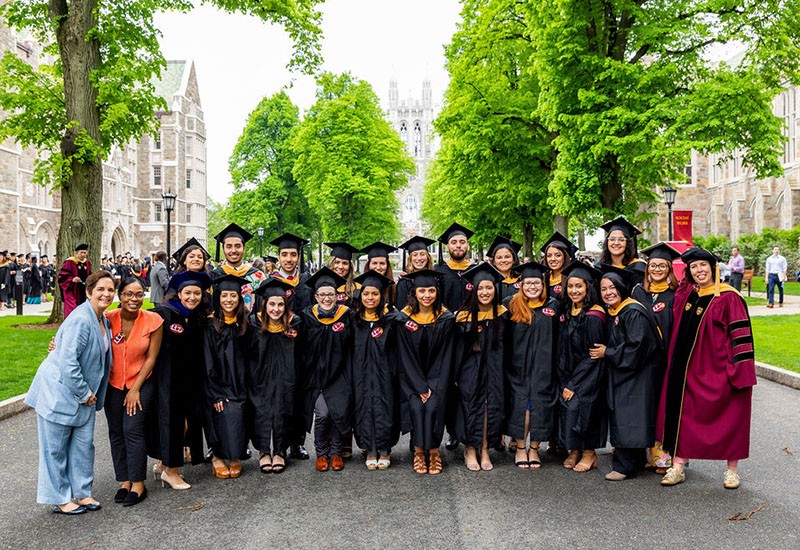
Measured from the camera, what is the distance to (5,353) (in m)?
11.8

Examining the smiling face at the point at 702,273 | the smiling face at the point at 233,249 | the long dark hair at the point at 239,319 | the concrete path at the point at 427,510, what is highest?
the smiling face at the point at 233,249

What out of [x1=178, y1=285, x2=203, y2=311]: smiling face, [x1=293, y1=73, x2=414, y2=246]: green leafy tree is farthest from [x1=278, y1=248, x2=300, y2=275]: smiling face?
[x1=293, y1=73, x2=414, y2=246]: green leafy tree

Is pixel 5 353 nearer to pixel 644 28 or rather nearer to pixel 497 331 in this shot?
pixel 497 331

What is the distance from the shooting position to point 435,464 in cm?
614

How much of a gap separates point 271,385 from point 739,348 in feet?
13.2

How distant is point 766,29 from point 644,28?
2905 mm

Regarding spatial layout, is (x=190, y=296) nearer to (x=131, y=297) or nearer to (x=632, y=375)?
(x=131, y=297)

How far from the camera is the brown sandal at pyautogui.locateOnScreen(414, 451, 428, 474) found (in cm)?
610

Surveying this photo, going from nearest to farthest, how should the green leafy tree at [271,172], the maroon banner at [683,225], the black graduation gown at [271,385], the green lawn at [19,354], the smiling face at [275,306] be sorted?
1. the black graduation gown at [271,385]
2. the smiling face at [275,306]
3. the green lawn at [19,354]
4. the maroon banner at [683,225]
5. the green leafy tree at [271,172]

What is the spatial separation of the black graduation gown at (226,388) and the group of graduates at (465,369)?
0.01 metres

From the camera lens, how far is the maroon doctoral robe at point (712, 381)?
18.3 feet

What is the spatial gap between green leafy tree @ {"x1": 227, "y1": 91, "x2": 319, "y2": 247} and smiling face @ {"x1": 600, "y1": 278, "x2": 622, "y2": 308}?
40.8 meters

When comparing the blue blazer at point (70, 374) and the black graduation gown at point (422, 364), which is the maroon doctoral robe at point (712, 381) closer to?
the black graduation gown at point (422, 364)

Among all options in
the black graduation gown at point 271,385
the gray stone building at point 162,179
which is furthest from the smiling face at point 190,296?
the gray stone building at point 162,179
